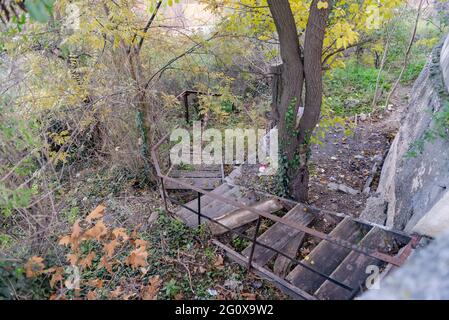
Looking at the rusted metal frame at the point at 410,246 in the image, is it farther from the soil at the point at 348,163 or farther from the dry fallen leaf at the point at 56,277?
the dry fallen leaf at the point at 56,277

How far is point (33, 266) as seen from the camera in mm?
2400

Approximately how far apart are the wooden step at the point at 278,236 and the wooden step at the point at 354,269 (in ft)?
2.33

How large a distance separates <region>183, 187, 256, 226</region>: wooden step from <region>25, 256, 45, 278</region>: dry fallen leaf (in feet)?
6.59

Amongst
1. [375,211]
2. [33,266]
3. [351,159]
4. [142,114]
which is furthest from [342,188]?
[33,266]

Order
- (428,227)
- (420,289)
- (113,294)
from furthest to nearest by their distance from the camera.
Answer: (113,294)
(428,227)
(420,289)

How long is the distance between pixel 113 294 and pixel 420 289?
2624 mm

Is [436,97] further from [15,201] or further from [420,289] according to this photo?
[15,201]

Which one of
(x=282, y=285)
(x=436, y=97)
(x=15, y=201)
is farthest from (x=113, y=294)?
(x=436, y=97)

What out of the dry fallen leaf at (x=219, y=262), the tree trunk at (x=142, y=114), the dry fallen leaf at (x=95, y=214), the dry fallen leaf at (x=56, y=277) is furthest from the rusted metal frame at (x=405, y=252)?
the tree trunk at (x=142, y=114)

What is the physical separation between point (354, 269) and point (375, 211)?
71.4 inches

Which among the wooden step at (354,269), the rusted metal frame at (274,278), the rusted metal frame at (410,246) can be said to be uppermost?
the rusted metal frame at (410,246)

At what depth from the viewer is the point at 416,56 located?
35.0 feet

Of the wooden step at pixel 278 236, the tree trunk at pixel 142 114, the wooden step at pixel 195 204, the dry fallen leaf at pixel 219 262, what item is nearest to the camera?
the wooden step at pixel 278 236

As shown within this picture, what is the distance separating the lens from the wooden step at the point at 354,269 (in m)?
2.70
